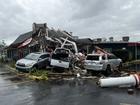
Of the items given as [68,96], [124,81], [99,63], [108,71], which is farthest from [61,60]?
[68,96]

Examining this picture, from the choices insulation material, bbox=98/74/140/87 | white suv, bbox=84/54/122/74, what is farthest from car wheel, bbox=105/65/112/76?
insulation material, bbox=98/74/140/87

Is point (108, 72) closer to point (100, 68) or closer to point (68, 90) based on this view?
point (100, 68)

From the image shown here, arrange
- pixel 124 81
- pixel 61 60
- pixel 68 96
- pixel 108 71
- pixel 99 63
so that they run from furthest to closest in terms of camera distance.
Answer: pixel 61 60, pixel 108 71, pixel 99 63, pixel 124 81, pixel 68 96

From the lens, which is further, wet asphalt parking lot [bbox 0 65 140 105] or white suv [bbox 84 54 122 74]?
white suv [bbox 84 54 122 74]

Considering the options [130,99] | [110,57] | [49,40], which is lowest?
[130,99]

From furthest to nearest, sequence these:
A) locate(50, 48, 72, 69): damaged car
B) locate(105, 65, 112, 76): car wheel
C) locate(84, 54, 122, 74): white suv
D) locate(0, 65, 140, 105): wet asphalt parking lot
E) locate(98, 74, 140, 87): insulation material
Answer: locate(50, 48, 72, 69): damaged car, locate(105, 65, 112, 76): car wheel, locate(84, 54, 122, 74): white suv, locate(98, 74, 140, 87): insulation material, locate(0, 65, 140, 105): wet asphalt parking lot

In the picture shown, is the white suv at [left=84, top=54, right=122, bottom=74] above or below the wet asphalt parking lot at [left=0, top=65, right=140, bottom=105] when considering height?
above

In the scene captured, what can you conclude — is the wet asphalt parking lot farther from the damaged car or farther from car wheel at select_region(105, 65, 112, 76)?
the damaged car

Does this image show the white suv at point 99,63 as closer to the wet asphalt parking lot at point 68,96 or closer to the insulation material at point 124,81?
the wet asphalt parking lot at point 68,96

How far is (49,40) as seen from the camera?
33.8m

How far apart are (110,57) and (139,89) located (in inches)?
404

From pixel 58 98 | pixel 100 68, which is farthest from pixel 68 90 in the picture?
pixel 100 68

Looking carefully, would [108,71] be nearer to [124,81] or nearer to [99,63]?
[99,63]

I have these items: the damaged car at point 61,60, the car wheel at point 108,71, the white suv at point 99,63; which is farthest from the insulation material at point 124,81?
the damaged car at point 61,60
